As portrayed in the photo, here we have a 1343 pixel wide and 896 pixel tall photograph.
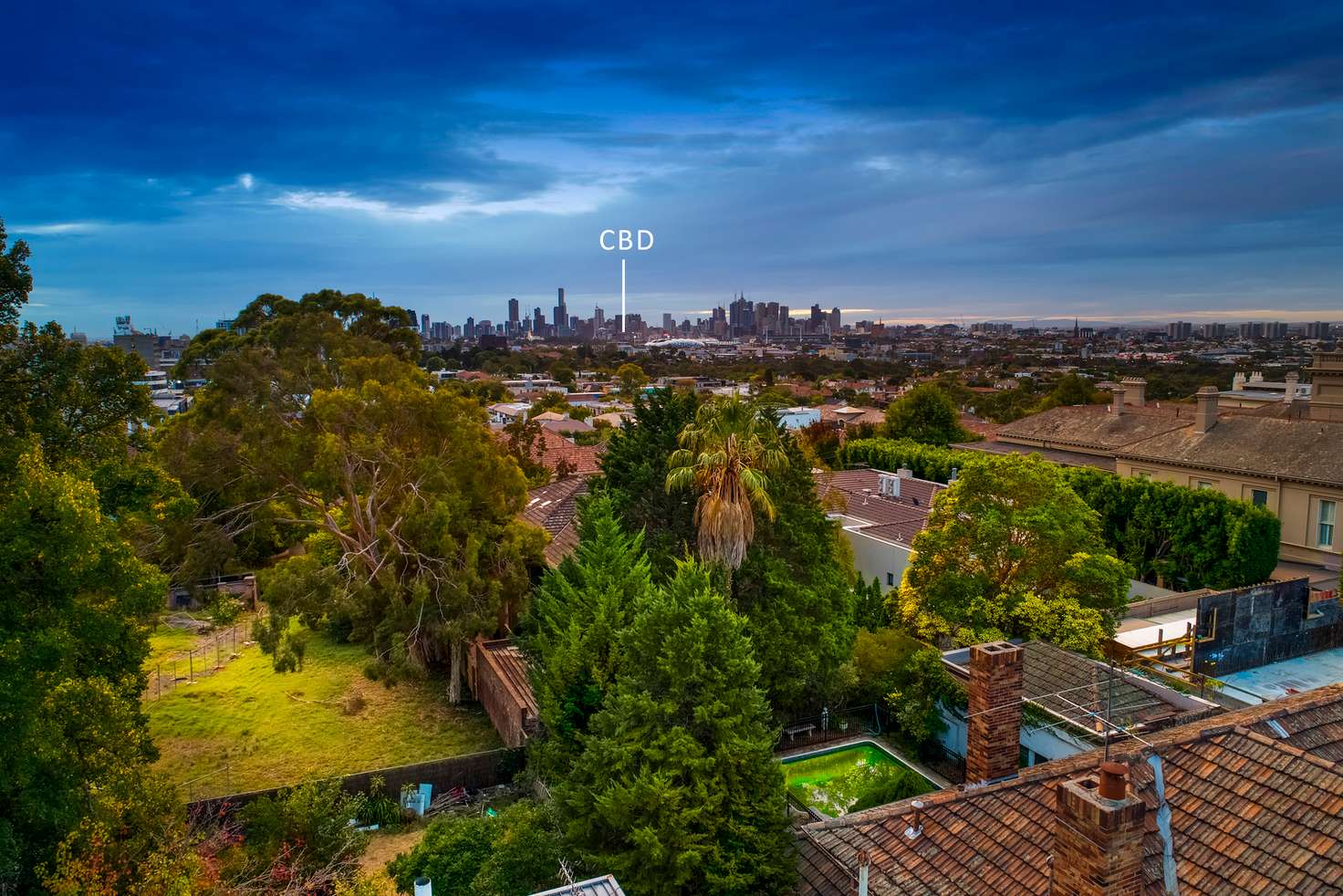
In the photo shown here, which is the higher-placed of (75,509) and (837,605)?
(75,509)

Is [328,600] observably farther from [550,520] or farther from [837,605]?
[837,605]

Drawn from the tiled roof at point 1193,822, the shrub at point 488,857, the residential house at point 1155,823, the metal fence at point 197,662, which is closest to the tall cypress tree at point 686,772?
the shrub at point 488,857

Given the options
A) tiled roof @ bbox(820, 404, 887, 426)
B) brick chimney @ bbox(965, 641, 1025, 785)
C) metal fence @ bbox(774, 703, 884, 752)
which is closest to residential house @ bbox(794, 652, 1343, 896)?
brick chimney @ bbox(965, 641, 1025, 785)

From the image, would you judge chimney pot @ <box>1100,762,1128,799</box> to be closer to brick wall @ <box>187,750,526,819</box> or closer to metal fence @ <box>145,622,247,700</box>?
brick wall @ <box>187,750,526,819</box>

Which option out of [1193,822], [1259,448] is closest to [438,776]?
[1193,822]

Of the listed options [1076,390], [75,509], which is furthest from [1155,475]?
[1076,390]

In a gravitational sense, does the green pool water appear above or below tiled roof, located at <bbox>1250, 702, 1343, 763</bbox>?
below

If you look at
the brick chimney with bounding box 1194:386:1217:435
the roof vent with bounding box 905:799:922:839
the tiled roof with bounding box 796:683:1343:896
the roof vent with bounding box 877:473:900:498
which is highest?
the brick chimney with bounding box 1194:386:1217:435

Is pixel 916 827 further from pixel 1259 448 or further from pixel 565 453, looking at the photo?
pixel 565 453
